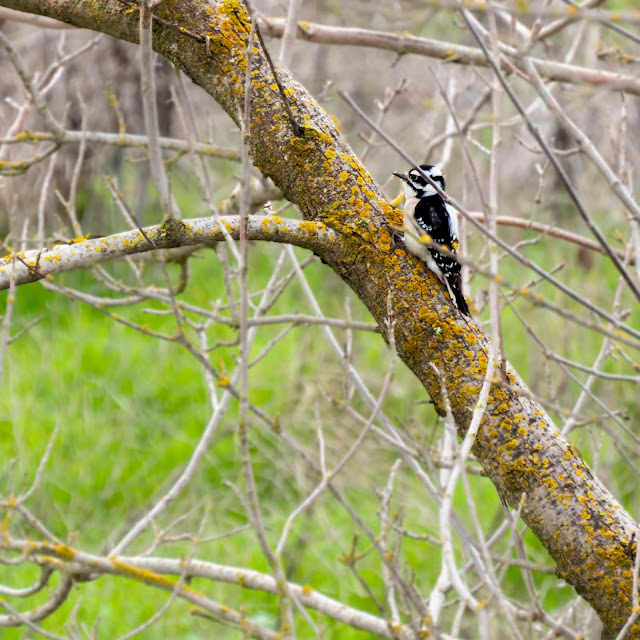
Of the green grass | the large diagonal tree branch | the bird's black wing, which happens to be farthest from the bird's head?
the green grass

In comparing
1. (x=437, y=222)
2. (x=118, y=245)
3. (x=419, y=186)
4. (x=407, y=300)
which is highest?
(x=419, y=186)

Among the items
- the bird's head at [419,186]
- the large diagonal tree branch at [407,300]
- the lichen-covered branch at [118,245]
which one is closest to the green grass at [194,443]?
the bird's head at [419,186]

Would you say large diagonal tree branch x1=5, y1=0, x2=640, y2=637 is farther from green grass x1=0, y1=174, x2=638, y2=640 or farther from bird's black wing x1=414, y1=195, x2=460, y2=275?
green grass x1=0, y1=174, x2=638, y2=640

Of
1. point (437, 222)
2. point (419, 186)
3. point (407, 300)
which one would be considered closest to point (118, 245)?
point (407, 300)

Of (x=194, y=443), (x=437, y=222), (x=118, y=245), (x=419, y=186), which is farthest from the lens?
(x=194, y=443)

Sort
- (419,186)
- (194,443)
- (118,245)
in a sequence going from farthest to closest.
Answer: (194,443) → (419,186) → (118,245)

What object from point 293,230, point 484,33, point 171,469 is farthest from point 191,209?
point 293,230

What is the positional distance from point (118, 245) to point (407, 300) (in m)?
0.83

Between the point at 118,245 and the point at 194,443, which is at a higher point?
the point at 118,245

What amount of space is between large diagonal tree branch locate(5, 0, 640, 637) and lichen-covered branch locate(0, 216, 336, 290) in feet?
0.80

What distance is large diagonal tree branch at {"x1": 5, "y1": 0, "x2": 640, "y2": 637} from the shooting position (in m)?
2.29

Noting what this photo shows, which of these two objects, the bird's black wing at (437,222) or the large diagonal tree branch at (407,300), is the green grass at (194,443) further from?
the large diagonal tree branch at (407,300)

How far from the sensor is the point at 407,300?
241 centimetres

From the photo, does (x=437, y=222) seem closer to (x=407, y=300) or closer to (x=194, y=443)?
(x=407, y=300)
